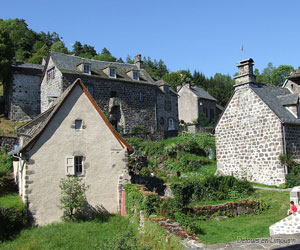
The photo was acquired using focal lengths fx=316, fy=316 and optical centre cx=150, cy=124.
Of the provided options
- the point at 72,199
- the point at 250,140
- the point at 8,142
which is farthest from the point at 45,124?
the point at 250,140

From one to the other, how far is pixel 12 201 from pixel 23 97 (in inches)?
1059

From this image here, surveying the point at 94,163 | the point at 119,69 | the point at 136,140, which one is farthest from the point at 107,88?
the point at 94,163

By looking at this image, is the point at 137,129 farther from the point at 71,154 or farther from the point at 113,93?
the point at 71,154

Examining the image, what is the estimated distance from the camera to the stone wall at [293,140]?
20000 mm

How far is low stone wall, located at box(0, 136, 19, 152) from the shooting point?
25.2 m

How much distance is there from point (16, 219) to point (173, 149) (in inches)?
615

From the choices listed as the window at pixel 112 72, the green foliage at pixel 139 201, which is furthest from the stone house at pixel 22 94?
the green foliage at pixel 139 201

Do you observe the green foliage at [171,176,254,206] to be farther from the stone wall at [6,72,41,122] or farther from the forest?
the forest

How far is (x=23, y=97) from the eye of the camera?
38.8 meters

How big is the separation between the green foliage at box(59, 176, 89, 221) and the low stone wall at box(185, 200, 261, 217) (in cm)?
490

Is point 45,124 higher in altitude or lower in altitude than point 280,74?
lower

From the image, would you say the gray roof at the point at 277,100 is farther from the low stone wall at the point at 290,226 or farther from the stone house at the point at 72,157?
the low stone wall at the point at 290,226

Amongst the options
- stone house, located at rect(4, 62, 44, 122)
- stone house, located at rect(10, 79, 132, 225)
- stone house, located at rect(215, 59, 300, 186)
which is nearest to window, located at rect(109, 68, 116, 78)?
stone house, located at rect(4, 62, 44, 122)

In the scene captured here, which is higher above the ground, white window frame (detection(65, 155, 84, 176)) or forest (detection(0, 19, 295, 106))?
forest (detection(0, 19, 295, 106))
